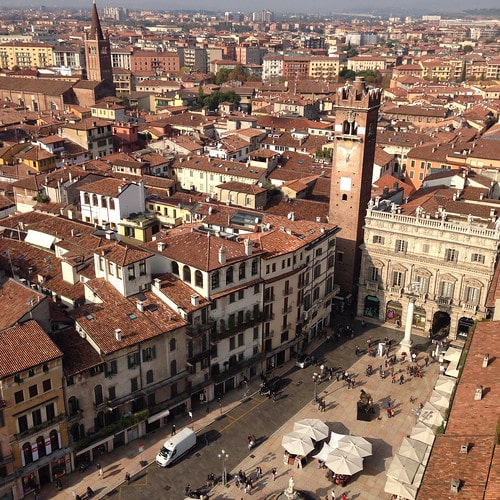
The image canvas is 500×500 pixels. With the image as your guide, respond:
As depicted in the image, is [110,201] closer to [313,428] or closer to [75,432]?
[75,432]

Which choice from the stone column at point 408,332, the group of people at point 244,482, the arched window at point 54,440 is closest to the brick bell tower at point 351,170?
the stone column at point 408,332

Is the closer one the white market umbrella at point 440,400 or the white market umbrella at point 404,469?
the white market umbrella at point 404,469

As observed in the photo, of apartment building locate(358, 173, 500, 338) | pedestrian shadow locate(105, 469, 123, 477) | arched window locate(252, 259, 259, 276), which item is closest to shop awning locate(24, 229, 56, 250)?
arched window locate(252, 259, 259, 276)

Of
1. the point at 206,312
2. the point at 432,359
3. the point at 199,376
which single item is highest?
the point at 206,312

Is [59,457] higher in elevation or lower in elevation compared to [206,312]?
lower

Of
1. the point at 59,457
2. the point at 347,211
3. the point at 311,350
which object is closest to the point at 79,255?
the point at 59,457

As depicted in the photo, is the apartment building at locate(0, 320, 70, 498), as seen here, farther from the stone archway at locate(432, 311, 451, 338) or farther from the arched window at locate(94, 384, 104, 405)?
the stone archway at locate(432, 311, 451, 338)

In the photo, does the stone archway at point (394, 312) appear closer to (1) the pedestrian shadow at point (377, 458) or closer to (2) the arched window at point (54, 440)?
(1) the pedestrian shadow at point (377, 458)

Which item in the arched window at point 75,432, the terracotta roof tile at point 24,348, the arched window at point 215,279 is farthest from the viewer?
the arched window at point 215,279

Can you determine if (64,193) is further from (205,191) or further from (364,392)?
(364,392)
